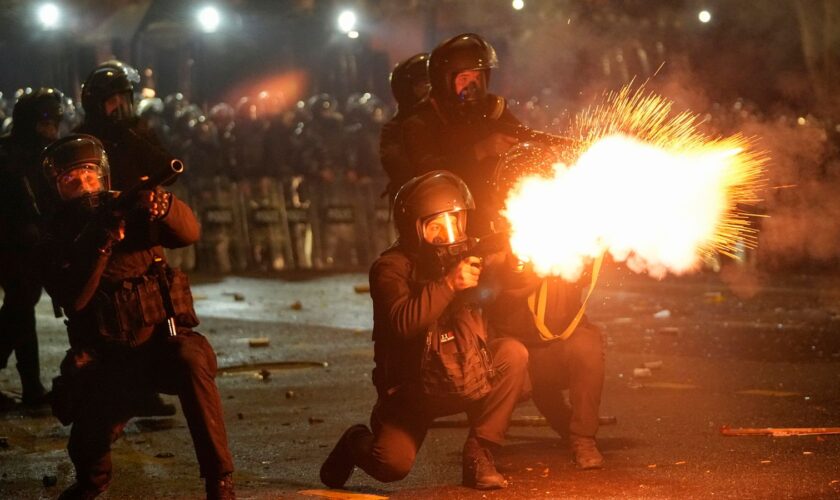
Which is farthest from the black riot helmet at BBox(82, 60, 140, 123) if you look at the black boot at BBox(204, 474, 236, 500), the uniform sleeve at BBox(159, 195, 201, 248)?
the black boot at BBox(204, 474, 236, 500)

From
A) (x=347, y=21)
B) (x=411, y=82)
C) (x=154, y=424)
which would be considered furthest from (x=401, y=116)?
(x=347, y=21)

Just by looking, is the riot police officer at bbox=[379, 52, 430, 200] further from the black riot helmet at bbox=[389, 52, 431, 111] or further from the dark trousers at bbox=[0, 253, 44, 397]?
the dark trousers at bbox=[0, 253, 44, 397]

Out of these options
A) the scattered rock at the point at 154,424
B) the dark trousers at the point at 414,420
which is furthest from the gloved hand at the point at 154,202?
the scattered rock at the point at 154,424

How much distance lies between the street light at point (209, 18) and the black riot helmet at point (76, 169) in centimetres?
2148

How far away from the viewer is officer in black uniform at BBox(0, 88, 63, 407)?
9.59 m

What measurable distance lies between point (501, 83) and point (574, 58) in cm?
163

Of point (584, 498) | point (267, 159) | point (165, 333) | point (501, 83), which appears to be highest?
point (501, 83)

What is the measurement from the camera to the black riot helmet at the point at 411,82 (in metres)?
9.13

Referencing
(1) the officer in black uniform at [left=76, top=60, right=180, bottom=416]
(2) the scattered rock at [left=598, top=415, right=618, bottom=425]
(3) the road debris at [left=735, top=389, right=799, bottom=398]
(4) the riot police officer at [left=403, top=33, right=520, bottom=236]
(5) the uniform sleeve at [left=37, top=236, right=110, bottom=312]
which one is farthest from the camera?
(3) the road debris at [left=735, top=389, right=799, bottom=398]

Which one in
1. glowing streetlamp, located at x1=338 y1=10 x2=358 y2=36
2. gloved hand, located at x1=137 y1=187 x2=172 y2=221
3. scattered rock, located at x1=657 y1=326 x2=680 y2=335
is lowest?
scattered rock, located at x1=657 y1=326 x2=680 y2=335

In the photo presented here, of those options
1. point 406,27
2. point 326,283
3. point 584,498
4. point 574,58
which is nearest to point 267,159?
point 326,283

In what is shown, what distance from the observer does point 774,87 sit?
1024 inches

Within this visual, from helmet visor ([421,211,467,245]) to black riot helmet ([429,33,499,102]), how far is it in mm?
1499

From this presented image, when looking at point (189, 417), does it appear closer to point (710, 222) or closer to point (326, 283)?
point (710, 222)
